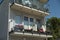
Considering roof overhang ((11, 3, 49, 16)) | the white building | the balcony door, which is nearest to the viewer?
the white building

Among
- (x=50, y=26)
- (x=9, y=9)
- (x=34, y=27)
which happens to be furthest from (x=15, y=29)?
(x=50, y=26)

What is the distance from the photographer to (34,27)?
21438 millimetres

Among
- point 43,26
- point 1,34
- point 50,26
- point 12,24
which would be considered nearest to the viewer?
point 12,24

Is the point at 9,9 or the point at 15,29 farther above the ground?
the point at 9,9

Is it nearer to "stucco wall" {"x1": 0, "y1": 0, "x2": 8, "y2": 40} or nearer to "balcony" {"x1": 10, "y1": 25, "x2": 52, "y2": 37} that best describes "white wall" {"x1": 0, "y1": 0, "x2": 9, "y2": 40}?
"stucco wall" {"x1": 0, "y1": 0, "x2": 8, "y2": 40}

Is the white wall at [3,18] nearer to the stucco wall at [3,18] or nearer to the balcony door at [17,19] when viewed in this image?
the stucco wall at [3,18]

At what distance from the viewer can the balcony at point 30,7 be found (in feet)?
64.4

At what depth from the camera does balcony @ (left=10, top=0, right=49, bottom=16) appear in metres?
19.6

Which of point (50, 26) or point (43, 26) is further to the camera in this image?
point (50, 26)

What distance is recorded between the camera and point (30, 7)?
2102cm

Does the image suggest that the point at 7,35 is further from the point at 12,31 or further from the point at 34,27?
the point at 34,27

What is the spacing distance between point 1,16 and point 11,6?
324 centimetres

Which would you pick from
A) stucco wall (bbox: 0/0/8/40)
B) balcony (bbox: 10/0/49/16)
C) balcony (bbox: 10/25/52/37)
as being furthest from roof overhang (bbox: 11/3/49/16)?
balcony (bbox: 10/25/52/37)

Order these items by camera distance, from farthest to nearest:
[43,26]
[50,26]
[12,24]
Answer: [50,26] < [43,26] < [12,24]
